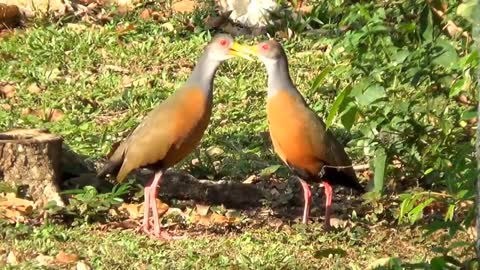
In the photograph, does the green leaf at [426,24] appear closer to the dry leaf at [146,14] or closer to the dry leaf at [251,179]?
the dry leaf at [251,179]

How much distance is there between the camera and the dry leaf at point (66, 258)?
6.28 metres

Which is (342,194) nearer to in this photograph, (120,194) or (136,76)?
(120,194)

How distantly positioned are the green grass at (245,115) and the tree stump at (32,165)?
1.22 feet

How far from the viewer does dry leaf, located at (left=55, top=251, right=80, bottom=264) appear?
20.6 feet

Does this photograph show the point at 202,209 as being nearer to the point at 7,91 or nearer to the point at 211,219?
the point at 211,219

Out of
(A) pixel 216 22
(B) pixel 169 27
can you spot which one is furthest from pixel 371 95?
(A) pixel 216 22

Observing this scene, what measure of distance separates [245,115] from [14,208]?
3.24 meters

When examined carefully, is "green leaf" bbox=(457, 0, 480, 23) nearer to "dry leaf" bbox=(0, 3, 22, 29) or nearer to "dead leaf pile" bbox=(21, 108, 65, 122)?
"dead leaf pile" bbox=(21, 108, 65, 122)

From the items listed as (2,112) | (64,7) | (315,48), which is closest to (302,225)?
(2,112)

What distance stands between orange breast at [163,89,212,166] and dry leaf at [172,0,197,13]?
497 centimetres

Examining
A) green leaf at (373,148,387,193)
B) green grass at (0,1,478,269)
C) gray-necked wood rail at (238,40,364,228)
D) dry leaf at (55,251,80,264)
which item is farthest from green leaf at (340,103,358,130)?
gray-necked wood rail at (238,40,364,228)

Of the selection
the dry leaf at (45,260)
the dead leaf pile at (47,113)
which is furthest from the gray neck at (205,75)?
the dead leaf pile at (47,113)

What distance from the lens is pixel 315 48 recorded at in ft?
37.6

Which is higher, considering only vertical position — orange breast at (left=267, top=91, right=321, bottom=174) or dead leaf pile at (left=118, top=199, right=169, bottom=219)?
orange breast at (left=267, top=91, right=321, bottom=174)
